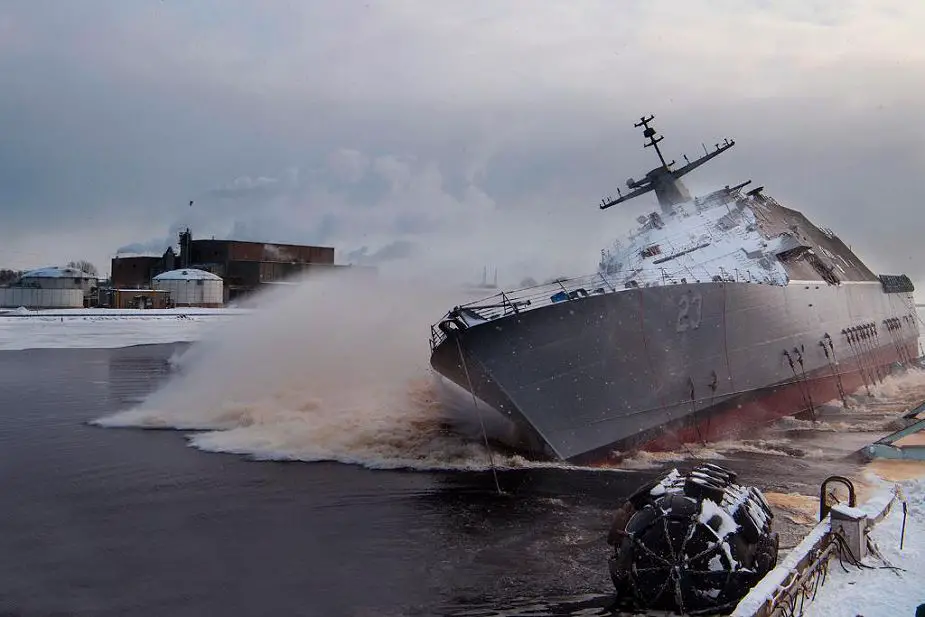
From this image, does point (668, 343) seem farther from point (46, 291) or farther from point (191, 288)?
point (46, 291)

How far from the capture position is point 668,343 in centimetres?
1619

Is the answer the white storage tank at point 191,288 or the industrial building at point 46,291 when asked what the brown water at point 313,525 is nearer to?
the white storage tank at point 191,288

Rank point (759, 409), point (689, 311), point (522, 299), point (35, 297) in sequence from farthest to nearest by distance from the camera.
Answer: point (35, 297)
point (759, 409)
point (689, 311)
point (522, 299)

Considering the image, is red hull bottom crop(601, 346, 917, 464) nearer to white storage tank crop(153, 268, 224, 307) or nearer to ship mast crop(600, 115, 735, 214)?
ship mast crop(600, 115, 735, 214)

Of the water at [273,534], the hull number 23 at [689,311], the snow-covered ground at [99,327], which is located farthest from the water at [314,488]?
the snow-covered ground at [99,327]

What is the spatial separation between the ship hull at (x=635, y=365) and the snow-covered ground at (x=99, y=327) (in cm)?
3419

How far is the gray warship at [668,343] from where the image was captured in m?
14.8

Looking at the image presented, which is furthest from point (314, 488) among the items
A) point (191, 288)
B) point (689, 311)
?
point (191, 288)

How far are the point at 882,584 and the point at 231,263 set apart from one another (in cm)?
7616

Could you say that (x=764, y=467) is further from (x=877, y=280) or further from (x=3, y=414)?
(x=3, y=414)

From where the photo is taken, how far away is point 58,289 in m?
69.1

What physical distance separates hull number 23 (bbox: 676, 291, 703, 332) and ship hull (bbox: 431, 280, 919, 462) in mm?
23

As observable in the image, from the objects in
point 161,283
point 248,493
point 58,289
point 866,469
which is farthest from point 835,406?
point 58,289

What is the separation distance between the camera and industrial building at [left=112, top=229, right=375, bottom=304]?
76000mm
